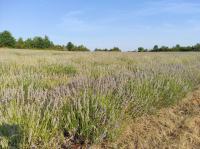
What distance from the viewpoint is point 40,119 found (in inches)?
129

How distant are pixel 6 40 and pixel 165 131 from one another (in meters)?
51.0

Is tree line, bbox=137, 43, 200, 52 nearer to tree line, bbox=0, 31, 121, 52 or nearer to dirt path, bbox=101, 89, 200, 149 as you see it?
tree line, bbox=0, 31, 121, 52

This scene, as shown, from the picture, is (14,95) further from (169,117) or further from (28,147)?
(169,117)

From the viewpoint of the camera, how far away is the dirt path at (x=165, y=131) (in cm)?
384

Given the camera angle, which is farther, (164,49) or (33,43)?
(33,43)

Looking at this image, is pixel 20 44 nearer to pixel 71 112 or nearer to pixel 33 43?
pixel 33 43

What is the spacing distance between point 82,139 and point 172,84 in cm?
254

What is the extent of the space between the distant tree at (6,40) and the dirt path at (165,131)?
49.9 m

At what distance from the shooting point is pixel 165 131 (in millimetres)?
4352

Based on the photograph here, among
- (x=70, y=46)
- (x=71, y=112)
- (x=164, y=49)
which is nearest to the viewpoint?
(x=71, y=112)

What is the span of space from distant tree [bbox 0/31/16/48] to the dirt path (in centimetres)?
4989

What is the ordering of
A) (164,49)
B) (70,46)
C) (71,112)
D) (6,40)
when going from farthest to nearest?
(70,46) < (6,40) < (164,49) < (71,112)

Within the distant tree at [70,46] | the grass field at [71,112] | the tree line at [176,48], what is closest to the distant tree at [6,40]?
the distant tree at [70,46]

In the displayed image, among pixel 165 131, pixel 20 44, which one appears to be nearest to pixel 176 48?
pixel 20 44
